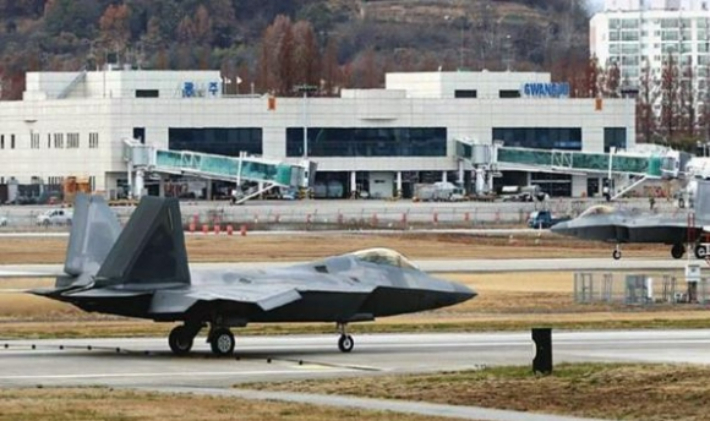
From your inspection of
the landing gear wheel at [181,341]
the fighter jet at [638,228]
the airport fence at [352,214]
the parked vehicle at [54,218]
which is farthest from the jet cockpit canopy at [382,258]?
the parked vehicle at [54,218]

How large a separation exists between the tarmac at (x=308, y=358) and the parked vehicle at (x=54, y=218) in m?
72.9

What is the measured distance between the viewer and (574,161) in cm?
15650

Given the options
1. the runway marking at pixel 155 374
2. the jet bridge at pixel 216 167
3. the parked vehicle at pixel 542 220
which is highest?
the jet bridge at pixel 216 167

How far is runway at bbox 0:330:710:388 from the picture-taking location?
43.0 metres

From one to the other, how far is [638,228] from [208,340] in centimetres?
4575

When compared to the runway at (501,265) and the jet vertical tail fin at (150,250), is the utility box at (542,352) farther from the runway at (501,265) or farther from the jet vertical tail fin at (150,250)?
the runway at (501,265)

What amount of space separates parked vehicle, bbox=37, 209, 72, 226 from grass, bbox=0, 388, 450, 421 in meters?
87.0

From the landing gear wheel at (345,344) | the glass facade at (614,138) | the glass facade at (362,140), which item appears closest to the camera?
the landing gear wheel at (345,344)

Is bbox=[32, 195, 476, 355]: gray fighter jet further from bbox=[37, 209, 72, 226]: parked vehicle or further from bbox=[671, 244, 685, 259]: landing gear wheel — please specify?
→ bbox=[37, 209, 72, 226]: parked vehicle

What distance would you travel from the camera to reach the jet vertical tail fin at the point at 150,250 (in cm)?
4731

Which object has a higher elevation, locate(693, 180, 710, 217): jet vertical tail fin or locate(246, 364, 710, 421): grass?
locate(693, 180, 710, 217): jet vertical tail fin

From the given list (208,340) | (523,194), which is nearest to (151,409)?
(208,340)

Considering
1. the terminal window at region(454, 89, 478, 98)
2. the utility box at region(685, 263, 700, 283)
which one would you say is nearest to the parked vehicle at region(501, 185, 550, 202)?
the terminal window at region(454, 89, 478, 98)

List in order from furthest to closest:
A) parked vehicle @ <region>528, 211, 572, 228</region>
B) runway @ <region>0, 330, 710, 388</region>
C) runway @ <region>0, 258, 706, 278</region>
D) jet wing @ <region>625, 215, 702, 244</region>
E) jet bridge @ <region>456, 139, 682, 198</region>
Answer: jet bridge @ <region>456, 139, 682, 198</region>, parked vehicle @ <region>528, 211, 572, 228</region>, jet wing @ <region>625, 215, 702, 244</region>, runway @ <region>0, 258, 706, 278</region>, runway @ <region>0, 330, 710, 388</region>
